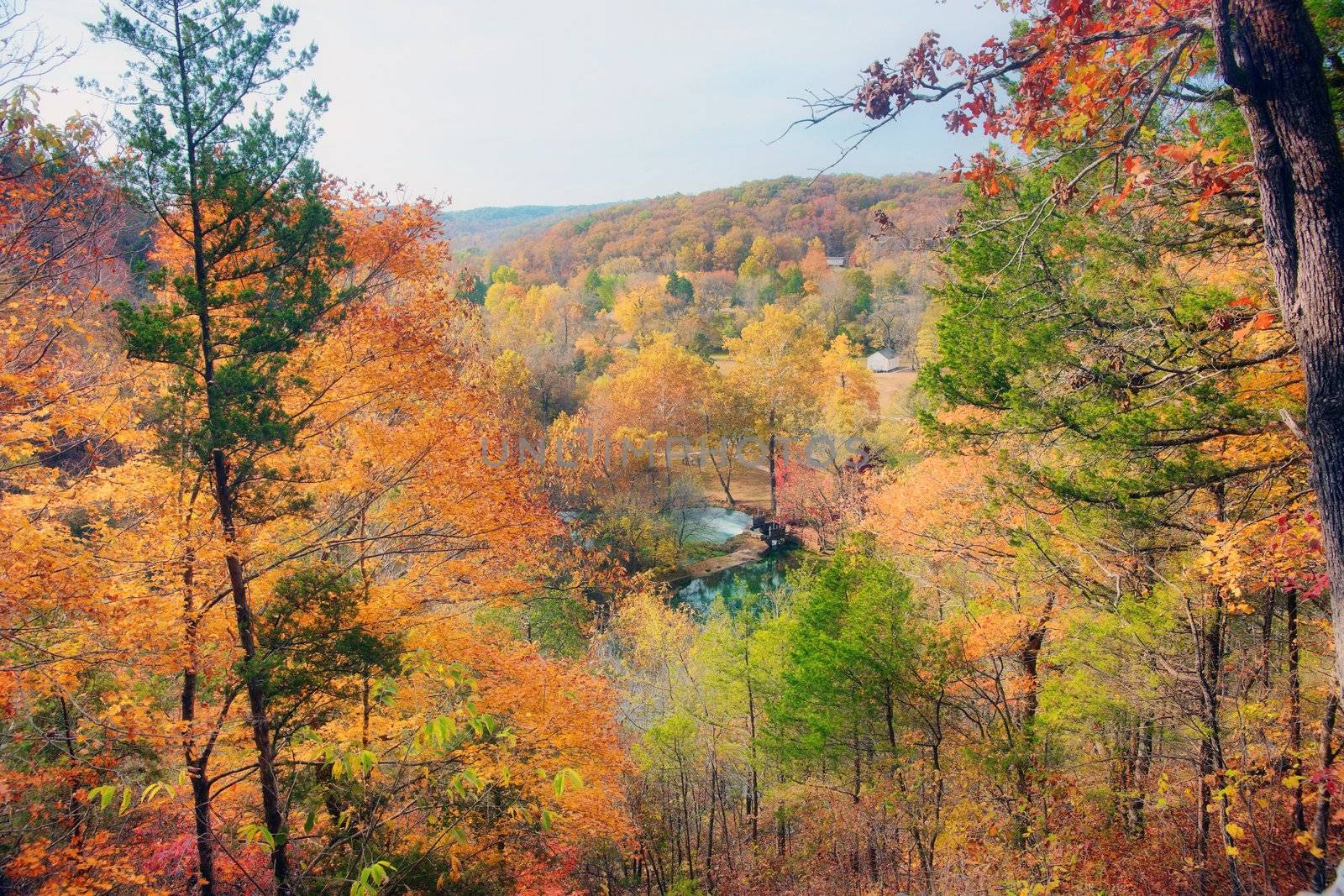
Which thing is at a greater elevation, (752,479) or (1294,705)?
(1294,705)

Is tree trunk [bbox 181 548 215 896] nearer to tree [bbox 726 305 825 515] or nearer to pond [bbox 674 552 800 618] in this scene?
pond [bbox 674 552 800 618]

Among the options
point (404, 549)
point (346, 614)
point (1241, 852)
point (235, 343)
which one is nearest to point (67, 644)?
point (346, 614)

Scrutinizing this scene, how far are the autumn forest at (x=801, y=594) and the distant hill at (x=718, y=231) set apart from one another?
7894 centimetres

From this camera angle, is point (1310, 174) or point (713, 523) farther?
point (713, 523)

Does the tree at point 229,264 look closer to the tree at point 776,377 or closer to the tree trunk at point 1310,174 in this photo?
the tree trunk at point 1310,174

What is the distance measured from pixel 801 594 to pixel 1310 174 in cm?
1252

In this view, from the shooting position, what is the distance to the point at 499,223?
138 meters

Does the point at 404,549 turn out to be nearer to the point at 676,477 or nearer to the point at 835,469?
the point at 676,477

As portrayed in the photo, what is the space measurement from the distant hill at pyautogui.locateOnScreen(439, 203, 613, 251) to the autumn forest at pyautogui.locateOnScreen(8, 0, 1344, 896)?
99.1m

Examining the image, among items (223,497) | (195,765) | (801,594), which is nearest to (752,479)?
(801,594)

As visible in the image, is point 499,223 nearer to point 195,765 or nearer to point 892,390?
point 892,390

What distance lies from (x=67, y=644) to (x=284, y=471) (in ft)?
8.25

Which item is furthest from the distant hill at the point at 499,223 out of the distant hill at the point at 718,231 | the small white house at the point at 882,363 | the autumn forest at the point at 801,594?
the autumn forest at the point at 801,594

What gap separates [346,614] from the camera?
23.5 feet
